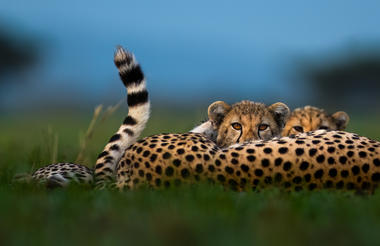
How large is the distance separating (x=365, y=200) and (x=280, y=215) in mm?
770

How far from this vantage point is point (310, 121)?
5.16m

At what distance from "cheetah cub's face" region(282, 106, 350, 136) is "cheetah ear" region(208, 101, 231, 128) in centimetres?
98

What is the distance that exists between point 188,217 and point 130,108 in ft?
6.10

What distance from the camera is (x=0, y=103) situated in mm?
38469

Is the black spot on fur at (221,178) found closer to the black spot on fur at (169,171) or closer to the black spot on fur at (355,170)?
the black spot on fur at (169,171)

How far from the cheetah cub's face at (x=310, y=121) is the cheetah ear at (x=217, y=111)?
0.98m

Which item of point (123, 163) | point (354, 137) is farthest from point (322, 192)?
point (123, 163)

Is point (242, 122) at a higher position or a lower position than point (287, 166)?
higher

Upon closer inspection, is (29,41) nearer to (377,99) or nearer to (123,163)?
(377,99)

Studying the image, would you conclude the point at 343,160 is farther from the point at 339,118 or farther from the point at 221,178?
the point at 339,118

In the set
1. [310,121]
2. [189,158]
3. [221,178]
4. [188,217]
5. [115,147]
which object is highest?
[310,121]

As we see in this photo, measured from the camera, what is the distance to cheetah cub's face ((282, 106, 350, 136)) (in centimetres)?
512

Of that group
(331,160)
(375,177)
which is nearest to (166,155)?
(331,160)

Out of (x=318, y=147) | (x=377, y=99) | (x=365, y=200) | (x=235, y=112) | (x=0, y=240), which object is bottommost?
(x=0, y=240)
